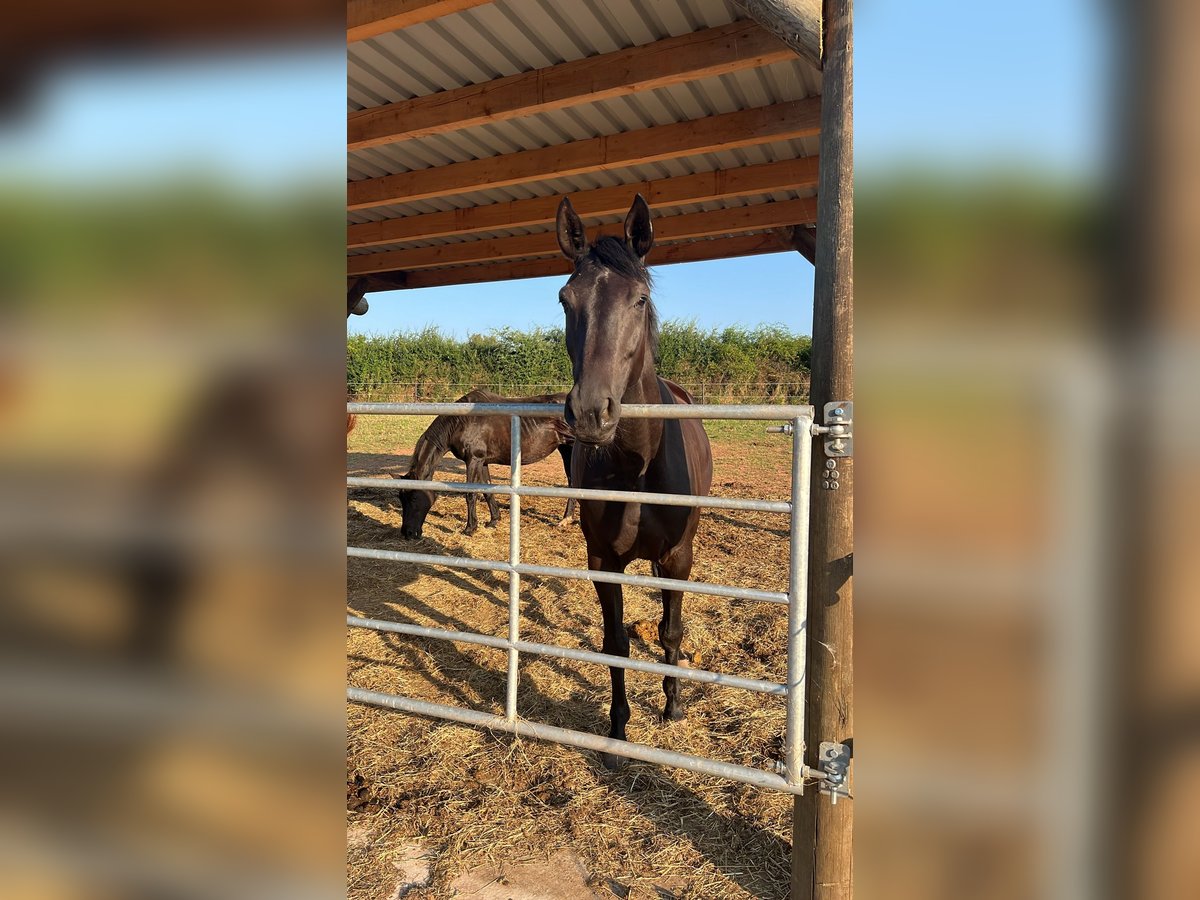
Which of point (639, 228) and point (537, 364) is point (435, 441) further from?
point (537, 364)

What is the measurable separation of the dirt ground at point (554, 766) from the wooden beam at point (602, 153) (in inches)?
116

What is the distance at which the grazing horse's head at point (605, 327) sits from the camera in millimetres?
2041

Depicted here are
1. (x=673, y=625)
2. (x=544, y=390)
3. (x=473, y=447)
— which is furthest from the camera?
(x=544, y=390)

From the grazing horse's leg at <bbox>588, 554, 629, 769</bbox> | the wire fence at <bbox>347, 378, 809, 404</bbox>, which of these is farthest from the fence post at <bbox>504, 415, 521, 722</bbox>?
the wire fence at <bbox>347, 378, 809, 404</bbox>

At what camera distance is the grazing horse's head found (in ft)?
6.70

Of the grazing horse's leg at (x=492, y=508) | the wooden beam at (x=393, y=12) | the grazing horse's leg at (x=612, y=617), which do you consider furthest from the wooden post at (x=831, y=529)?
the grazing horse's leg at (x=492, y=508)

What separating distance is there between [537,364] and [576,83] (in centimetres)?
1559

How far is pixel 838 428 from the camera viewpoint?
1693 millimetres

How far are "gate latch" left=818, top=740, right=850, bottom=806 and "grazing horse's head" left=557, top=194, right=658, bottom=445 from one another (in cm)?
107

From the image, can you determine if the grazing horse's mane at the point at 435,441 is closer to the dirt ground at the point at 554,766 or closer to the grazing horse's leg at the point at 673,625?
the dirt ground at the point at 554,766

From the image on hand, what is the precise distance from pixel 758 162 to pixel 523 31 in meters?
2.07
